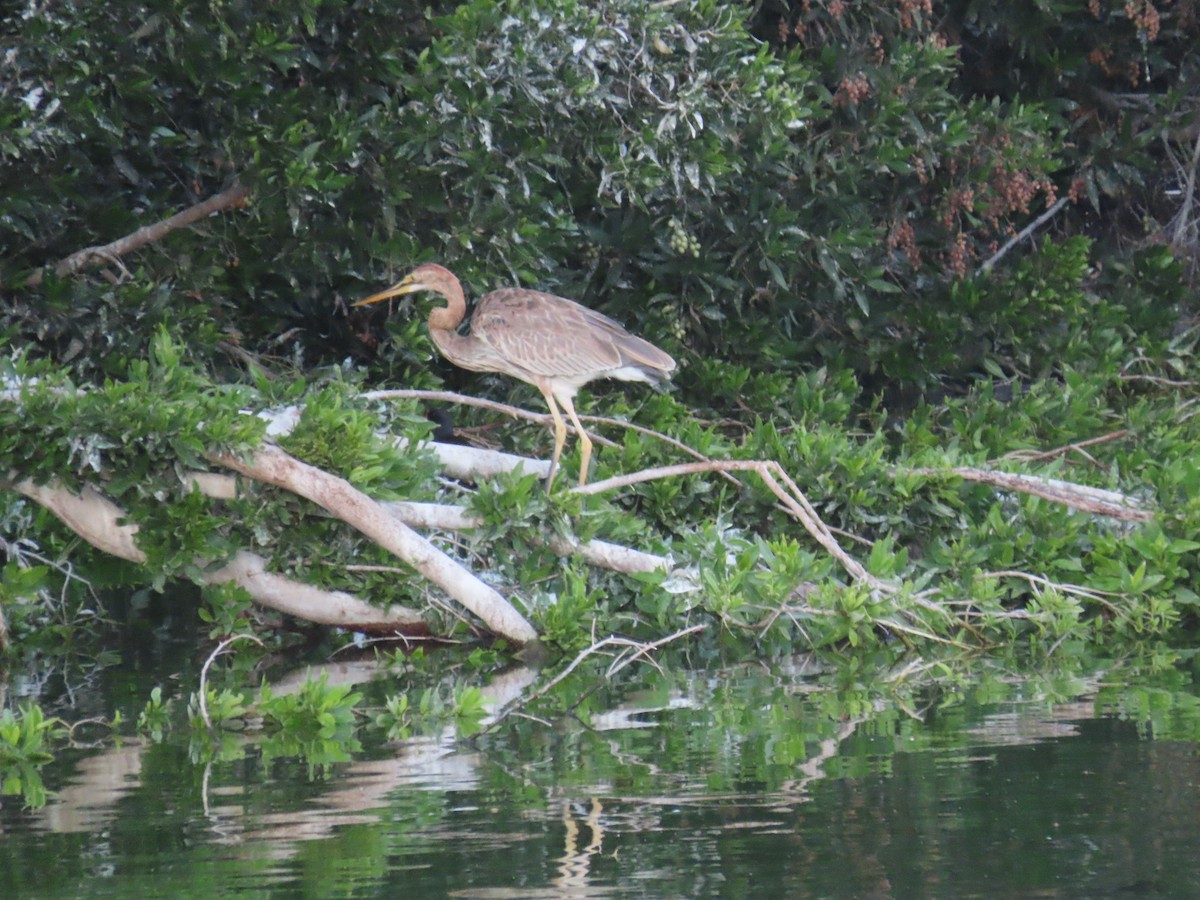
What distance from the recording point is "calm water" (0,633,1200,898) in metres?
4.75

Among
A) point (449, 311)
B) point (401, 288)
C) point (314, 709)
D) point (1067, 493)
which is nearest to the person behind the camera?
point (314, 709)

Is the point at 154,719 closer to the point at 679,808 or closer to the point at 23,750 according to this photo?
the point at 23,750

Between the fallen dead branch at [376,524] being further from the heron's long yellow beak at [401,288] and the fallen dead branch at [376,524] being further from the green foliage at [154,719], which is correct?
the heron's long yellow beak at [401,288]

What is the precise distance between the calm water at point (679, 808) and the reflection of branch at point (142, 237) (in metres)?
4.29

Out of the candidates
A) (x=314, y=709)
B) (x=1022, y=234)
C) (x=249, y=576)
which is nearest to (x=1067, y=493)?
(x=249, y=576)

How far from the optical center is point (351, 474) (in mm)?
8445

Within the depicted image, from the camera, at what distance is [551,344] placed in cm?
998

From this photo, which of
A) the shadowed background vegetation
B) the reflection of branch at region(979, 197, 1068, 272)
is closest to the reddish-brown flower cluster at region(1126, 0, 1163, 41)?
the shadowed background vegetation

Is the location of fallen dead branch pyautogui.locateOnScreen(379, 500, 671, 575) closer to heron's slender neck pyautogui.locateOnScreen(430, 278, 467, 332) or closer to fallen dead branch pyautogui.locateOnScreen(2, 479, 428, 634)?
fallen dead branch pyautogui.locateOnScreen(2, 479, 428, 634)

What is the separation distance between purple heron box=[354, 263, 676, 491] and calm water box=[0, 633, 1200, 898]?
2.95m

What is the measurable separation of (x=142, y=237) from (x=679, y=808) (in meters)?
6.23

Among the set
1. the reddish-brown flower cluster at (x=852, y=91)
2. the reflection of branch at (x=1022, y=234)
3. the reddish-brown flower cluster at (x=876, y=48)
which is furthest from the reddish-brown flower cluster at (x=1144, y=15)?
the reflection of branch at (x=1022, y=234)

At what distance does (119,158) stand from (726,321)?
4.49m

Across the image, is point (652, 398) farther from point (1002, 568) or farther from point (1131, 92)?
point (1131, 92)
